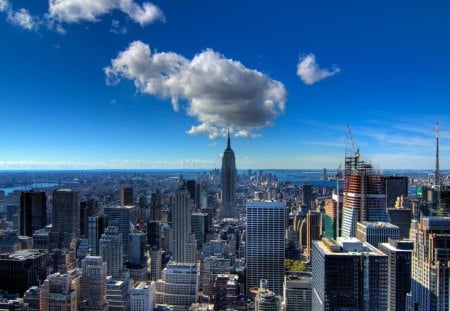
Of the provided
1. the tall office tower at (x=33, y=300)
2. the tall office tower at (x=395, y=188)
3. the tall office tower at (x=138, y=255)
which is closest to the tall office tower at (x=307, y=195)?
the tall office tower at (x=395, y=188)

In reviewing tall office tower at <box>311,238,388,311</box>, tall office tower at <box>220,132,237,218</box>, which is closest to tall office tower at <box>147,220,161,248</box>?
tall office tower at <box>220,132,237,218</box>

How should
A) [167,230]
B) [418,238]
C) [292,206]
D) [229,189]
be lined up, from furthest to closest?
[229,189]
[292,206]
[167,230]
[418,238]

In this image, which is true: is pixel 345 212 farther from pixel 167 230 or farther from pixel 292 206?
pixel 292 206

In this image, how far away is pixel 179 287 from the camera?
23703 millimetres

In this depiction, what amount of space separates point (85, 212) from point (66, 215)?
6.42ft

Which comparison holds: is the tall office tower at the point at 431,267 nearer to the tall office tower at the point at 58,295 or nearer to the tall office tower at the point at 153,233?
the tall office tower at the point at 58,295

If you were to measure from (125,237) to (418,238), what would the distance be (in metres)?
23.8

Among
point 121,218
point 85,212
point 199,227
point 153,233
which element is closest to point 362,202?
point 199,227

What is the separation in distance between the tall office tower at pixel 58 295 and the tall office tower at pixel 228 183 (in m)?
32.9

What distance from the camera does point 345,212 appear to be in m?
28.3

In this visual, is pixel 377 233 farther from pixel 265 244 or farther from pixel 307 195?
pixel 307 195

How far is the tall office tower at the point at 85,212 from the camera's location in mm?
36816

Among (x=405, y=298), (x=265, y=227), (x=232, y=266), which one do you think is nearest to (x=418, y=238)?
(x=405, y=298)

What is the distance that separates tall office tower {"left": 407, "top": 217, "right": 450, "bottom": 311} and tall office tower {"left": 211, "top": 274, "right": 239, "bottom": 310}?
8.92 m
